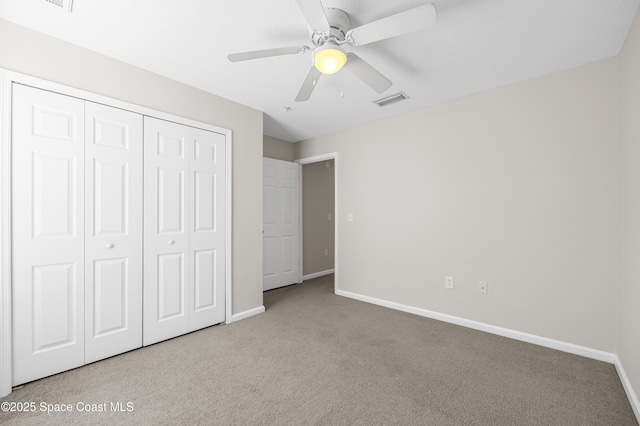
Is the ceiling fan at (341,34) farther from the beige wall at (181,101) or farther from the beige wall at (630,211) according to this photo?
the beige wall at (630,211)

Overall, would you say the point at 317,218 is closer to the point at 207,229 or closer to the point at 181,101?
the point at 207,229

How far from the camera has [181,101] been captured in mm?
2746

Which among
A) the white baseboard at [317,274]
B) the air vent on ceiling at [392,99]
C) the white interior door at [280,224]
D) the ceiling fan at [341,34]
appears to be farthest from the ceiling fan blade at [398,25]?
the white baseboard at [317,274]

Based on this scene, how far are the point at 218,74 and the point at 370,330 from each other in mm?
2871

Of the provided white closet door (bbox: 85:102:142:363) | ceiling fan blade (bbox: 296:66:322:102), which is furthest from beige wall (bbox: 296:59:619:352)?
white closet door (bbox: 85:102:142:363)

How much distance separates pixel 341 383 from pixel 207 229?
1943 mm

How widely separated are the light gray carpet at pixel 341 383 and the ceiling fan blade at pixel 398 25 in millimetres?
2193

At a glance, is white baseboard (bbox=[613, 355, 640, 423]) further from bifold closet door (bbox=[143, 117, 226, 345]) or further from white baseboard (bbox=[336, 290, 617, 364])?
bifold closet door (bbox=[143, 117, 226, 345])

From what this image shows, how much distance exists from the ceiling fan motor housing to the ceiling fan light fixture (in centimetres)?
9

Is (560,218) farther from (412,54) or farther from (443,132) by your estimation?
(412,54)

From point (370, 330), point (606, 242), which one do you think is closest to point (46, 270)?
point (370, 330)

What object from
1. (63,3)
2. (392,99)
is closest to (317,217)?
(392,99)

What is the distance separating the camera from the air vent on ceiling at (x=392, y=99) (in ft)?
9.76

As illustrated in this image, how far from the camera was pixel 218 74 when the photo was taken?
256 centimetres
